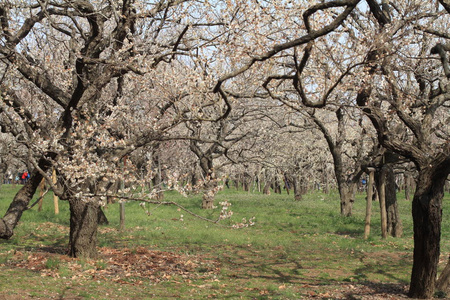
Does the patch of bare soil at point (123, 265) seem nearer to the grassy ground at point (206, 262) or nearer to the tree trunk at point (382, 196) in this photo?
the grassy ground at point (206, 262)

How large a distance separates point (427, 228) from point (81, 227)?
8.26 metres

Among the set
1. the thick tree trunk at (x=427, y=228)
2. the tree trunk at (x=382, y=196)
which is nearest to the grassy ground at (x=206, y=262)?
the tree trunk at (x=382, y=196)

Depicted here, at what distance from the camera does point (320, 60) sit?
443 inches

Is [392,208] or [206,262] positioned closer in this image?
[206,262]

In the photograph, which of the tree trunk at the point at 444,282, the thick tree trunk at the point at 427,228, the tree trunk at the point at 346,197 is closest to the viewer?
the thick tree trunk at the point at 427,228

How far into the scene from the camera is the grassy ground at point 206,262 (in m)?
9.30

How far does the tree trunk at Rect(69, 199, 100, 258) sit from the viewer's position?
11.7 meters

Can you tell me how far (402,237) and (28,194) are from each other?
13864 millimetres

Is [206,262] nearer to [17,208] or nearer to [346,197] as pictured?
[17,208]

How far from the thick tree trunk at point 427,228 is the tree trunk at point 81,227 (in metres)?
7.77

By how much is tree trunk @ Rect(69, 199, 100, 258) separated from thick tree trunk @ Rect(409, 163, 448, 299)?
25.5ft

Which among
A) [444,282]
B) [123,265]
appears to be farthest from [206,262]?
[444,282]

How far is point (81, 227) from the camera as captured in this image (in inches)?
460

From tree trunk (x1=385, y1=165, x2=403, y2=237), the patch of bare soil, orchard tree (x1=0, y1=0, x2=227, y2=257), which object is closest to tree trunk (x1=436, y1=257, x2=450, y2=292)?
the patch of bare soil
